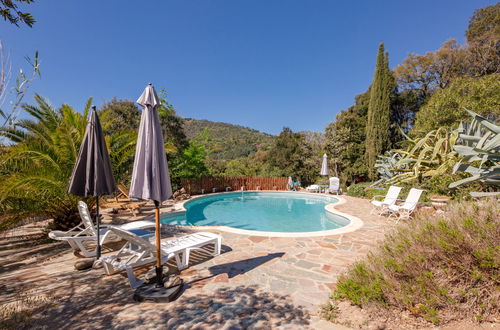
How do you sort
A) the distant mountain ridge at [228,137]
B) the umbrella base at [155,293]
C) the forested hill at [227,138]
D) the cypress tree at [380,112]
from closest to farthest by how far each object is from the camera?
1. the umbrella base at [155,293]
2. the cypress tree at [380,112]
3. the distant mountain ridge at [228,137]
4. the forested hill at [227,138]

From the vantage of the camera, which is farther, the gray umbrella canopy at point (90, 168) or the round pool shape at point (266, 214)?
the round pool shape at point (266, 214)

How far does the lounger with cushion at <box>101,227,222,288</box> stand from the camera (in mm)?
3246

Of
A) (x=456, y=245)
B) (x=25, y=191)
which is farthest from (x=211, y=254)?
(x=25, y=191)

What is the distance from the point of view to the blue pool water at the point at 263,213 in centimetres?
891

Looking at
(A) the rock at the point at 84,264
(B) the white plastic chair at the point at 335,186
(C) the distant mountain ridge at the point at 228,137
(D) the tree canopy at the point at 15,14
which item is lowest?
(A) the rock at the point at 84,264

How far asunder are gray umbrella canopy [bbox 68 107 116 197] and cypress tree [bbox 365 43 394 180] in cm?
1874

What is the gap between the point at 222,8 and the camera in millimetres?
13258

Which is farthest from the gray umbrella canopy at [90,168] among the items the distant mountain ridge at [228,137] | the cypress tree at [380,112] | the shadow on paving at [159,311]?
the distant mountain ridge at [228,137]

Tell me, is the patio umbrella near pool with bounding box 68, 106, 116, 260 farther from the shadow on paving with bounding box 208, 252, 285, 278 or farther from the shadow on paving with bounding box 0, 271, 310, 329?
→ the shadow on paving with bounding box 208, 252, 285, 278

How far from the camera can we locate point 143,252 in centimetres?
338

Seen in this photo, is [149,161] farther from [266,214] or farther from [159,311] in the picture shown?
[266,214]

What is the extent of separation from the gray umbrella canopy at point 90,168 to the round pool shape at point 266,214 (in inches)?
143

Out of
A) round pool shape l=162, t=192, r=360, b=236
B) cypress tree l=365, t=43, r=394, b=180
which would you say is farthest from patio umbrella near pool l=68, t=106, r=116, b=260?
cypress tree l=365, t=43, r=394, b=180

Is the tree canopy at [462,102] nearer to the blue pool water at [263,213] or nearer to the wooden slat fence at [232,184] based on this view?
the blue pool water at [263,213]
